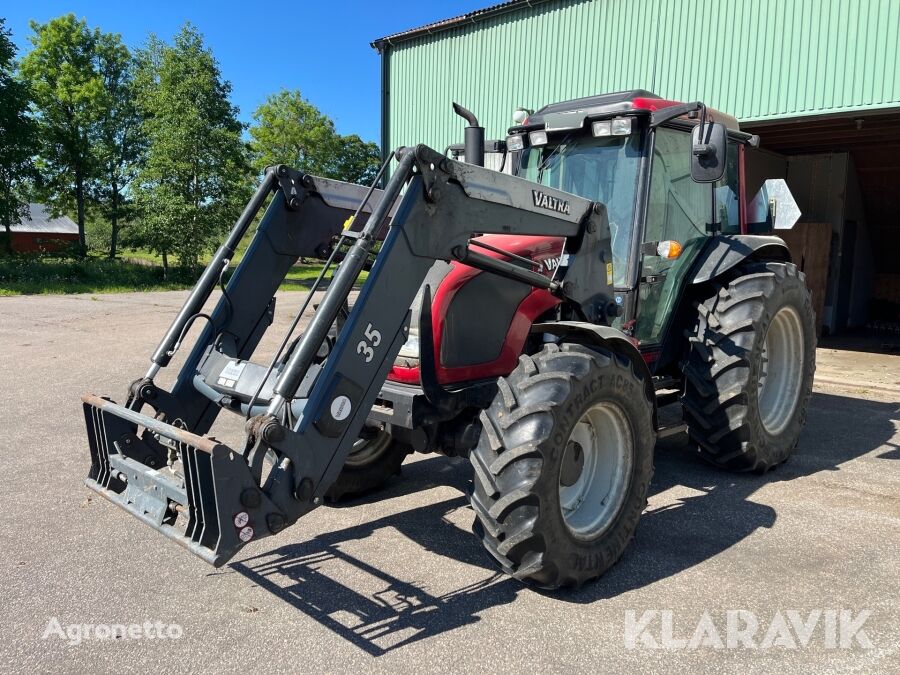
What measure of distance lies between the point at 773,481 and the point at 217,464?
158 inches

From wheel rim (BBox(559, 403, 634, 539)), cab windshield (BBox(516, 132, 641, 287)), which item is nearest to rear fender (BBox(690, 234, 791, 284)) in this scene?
cab windshield (BBox(516, 132, 641, 287))

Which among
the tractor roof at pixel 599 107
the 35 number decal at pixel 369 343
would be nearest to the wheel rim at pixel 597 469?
the 35 number decal at pixel 369 343

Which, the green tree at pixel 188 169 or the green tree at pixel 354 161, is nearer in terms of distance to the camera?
the green tree at pixel 188 169

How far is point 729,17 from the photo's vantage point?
9562 millimetres

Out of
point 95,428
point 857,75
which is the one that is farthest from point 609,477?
point 857,75

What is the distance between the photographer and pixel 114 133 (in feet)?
119

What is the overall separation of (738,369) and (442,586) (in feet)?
8.38

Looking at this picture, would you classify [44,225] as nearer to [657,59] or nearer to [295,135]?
[295,135]

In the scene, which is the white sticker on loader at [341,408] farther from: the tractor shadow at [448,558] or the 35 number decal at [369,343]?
the tractor shadow at [448,558]

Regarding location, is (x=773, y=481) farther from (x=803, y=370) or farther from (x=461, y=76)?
(x=461, y=76)

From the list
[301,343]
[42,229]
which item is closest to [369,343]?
[301,343]

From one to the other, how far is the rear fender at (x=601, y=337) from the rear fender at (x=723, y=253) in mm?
1452

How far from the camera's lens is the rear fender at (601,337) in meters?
3.50

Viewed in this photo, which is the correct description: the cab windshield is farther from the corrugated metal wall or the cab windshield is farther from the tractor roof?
the corrugated metal wall
